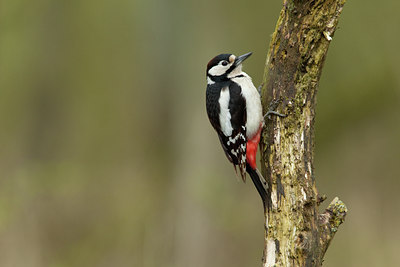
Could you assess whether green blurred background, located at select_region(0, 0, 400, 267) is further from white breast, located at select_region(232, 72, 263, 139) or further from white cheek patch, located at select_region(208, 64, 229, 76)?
white breast, located at select_region(232, 72, 263, 139)

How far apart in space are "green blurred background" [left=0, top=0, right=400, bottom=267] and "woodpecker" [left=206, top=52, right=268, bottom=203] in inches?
74.7

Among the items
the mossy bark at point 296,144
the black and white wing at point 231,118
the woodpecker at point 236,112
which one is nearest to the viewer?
the mossy bark at point 296,144

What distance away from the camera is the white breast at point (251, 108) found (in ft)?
11.5

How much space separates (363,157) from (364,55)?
1472 millimetres

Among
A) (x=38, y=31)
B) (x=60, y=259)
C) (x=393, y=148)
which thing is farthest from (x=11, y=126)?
(x=393, y=148)

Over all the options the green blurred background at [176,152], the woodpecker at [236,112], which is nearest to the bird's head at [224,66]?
the woodpecker at [236,112]

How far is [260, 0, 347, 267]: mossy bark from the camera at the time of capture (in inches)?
113

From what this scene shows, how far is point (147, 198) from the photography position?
6.68 m

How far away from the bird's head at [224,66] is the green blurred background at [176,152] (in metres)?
1.87

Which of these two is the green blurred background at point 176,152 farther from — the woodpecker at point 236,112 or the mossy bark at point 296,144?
the mossy bark at point 296,144

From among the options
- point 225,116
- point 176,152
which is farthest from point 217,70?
point 176,152

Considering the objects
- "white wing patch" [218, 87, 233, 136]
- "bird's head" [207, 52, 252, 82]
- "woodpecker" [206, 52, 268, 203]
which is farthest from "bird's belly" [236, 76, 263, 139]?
"bird's head" [207, 52, 252, 82]

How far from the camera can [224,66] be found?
13.7ft

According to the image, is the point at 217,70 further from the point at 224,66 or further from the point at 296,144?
the point at 296,144
